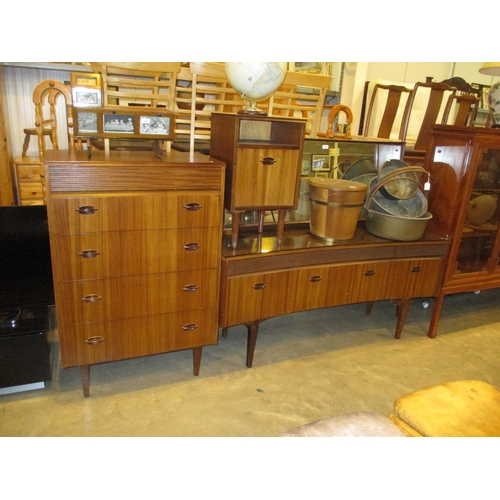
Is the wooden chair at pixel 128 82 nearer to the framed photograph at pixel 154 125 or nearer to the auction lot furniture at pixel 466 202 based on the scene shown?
the framed photograph at pixel 154 125

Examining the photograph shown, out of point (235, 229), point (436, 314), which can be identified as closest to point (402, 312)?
point (436, 314)

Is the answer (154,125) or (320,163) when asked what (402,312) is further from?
(154,125)

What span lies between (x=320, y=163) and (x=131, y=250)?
1424 millimetres

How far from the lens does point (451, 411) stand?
1.01 metres

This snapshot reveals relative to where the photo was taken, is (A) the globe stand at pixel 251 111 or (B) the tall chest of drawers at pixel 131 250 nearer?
(B) the tall chest of drawers at pixel 131 250

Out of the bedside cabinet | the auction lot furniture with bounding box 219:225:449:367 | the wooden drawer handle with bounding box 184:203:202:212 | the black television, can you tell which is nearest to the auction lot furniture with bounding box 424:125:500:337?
the auction lot furniture with bounding box 219:225:449:367

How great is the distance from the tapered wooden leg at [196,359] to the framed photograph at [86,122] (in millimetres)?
1146

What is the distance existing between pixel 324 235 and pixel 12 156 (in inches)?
124

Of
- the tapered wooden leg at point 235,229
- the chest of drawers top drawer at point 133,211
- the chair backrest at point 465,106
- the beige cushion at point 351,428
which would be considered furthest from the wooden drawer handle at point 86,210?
the chair backrest at point 465,106

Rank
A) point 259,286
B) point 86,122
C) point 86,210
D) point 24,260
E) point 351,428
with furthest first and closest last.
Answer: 1. point 259,286
2. point 24,260
3. point 86,122
4. point 86,210
5. point 351,428

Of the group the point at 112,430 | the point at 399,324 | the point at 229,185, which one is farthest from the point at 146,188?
the point at 399,324

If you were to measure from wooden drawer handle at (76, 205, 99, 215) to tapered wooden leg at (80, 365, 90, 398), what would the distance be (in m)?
0.73

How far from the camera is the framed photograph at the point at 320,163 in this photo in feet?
8.71

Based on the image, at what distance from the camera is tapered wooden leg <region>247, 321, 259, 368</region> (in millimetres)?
2195
